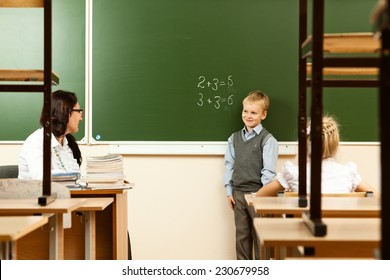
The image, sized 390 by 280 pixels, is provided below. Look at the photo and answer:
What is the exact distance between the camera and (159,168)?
14.1ft

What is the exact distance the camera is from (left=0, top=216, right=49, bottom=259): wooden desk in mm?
1464

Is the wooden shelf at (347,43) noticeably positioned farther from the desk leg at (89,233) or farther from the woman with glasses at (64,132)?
the woman with glasses at (64,132)

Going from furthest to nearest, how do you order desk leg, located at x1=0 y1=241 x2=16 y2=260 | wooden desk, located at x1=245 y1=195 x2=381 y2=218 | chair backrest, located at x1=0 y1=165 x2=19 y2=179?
chair backrest, located at x1=0 y1=165 x2=19 y2=179 < wooden desk, located at x1=245 y1=195 x2=381 y2=218 < desk leg, located at x1=0 y1=241 x2=16 y2=260

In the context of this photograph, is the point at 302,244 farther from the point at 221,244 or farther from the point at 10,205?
the point at 221,244

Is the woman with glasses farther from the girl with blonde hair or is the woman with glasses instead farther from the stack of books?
the girl with blonde hair

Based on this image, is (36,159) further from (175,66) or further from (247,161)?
(247,161)

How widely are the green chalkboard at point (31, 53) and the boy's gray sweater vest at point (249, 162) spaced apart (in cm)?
117

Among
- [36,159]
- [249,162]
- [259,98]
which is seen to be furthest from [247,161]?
[36,159]

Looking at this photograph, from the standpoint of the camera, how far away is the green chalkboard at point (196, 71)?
13.9ft

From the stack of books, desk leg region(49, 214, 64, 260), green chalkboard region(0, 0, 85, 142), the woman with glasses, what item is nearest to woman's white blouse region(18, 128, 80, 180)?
the woman with glasses

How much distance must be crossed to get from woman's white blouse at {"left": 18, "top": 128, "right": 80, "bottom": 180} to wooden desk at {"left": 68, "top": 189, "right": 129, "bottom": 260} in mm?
300

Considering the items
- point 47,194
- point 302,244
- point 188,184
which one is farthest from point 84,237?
point 302,244

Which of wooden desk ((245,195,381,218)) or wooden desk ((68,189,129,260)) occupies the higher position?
wooden desk ((245,195,381,218))

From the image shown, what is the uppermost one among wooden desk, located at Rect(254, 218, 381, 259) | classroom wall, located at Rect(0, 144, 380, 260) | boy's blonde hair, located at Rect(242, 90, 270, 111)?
boy's blonde hair, located at Rect(242, 90, 270, 111)
